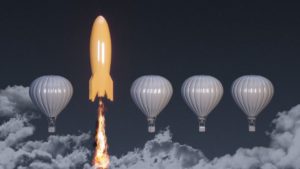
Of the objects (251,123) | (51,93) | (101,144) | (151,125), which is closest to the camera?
(51,93)

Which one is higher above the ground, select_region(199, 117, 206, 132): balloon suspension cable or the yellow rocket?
the yellow rocket

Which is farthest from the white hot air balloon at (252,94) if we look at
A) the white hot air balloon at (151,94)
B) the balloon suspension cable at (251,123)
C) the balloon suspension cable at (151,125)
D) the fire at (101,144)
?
the fire at (101,144)

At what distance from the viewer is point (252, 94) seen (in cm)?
4894

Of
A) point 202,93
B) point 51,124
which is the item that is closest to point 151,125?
point 202,93

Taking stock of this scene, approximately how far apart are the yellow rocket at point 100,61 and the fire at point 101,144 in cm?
449

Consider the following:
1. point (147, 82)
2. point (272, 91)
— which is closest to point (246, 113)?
point (272, 91)

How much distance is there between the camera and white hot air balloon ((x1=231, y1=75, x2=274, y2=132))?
1932 inches

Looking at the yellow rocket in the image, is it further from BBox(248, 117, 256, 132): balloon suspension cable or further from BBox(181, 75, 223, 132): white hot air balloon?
BBox(248, 117, 256, 132): balloon suspension cable

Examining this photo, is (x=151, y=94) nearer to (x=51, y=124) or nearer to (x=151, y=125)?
(x=151, y=125)

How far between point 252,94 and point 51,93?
12.5 meters

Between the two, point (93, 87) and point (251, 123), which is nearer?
point (93, 87)

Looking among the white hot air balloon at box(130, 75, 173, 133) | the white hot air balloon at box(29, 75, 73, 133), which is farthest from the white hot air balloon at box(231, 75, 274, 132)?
the white hot air balloon at box(29, 75, 73, 133)

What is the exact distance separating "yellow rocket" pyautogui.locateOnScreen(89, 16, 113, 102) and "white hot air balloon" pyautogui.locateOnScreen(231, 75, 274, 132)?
355 inches

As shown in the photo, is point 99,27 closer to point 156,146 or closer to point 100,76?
point 100,76
